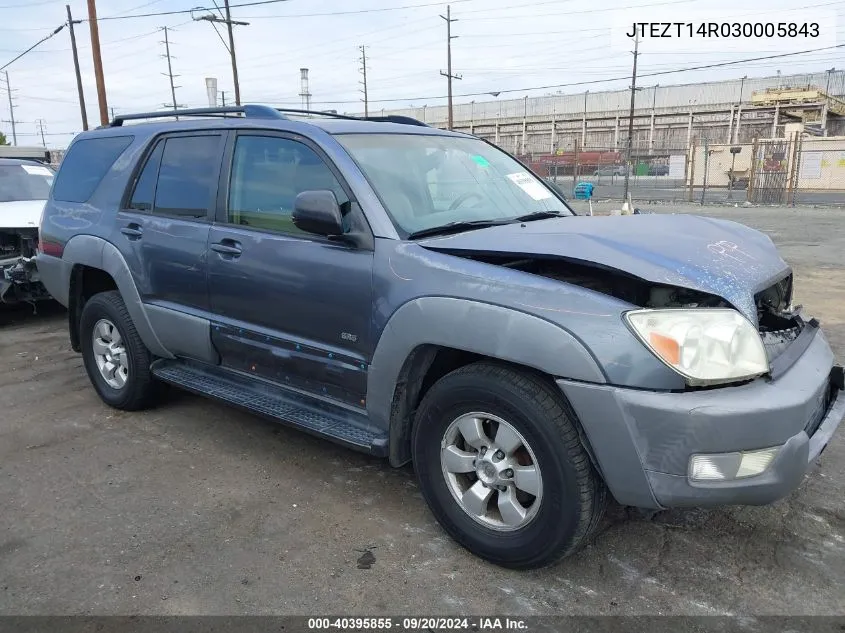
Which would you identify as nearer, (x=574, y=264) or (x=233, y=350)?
(x=574, y=264)

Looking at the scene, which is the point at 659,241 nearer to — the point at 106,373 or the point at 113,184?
the point at 113,184

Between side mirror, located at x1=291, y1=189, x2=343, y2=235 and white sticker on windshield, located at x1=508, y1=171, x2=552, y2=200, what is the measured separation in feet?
4.49

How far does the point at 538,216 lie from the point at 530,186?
0.46 meters

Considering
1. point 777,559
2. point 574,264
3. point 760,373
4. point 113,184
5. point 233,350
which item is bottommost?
point 777,559

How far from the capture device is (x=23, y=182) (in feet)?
27.0

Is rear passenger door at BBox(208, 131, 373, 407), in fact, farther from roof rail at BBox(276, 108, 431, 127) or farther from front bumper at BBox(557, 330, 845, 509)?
front bumper at BBox(557, 330, 845, 509)

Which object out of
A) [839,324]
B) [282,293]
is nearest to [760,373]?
[282,293]

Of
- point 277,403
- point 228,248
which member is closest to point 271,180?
point 228,248

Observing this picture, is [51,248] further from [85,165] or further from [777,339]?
[777,339]

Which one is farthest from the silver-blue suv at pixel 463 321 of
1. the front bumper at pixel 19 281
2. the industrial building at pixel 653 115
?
the industrial building at pixel 653 115

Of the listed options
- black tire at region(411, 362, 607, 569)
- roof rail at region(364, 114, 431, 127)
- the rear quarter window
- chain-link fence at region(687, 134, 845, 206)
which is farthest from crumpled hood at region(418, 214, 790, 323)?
chain-link fence at region(687, 134, 845, 206)

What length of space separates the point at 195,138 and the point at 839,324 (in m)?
6.13

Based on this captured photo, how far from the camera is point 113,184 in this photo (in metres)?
4.40

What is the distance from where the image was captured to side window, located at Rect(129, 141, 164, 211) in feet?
13.7
